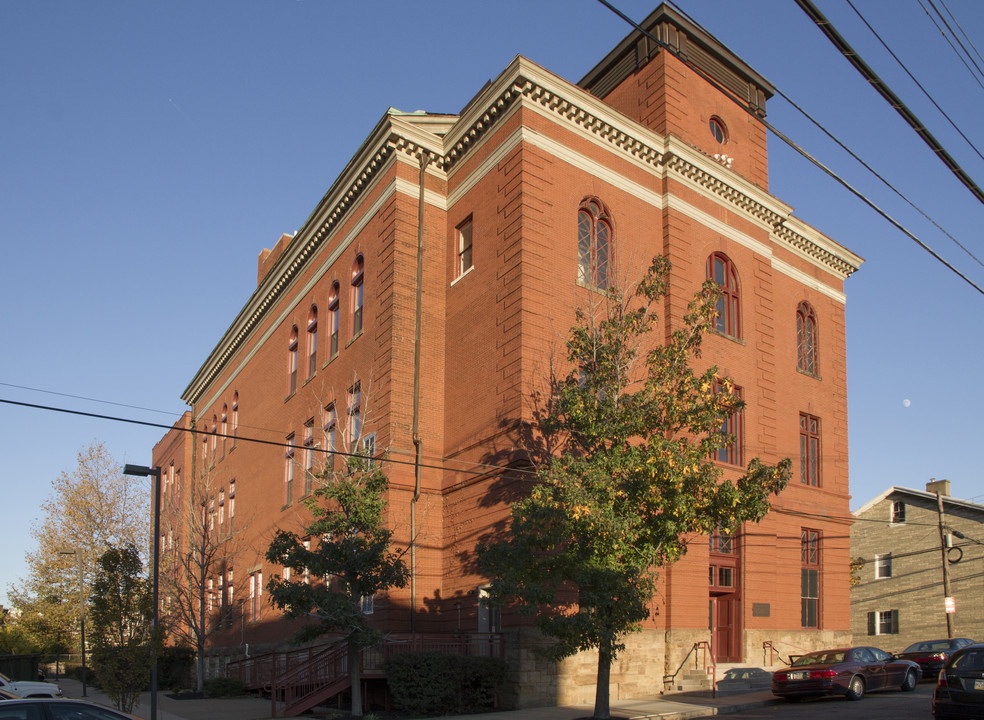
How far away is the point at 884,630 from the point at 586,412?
3361 centimetres

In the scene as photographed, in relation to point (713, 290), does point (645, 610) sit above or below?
below

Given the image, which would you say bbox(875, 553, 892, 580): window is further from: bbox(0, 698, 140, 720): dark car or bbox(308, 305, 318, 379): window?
bbox(0, 698, 140, 720): dark car

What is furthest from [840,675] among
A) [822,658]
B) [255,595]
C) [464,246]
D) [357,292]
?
[255,595]

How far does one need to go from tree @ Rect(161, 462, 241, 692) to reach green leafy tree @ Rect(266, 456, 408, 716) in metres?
13.9

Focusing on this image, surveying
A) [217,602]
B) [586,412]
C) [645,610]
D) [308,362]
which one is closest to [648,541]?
[645,610]

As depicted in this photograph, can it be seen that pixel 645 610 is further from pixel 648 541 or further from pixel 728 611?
pixel 728 611

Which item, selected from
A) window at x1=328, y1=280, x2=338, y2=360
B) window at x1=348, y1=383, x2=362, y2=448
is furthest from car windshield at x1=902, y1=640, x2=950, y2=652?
window at x1=328, y1=280, x2=338, y2=360

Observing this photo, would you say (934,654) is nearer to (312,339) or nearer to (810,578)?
(810,578)

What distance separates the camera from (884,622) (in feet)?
144

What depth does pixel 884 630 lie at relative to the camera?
1732 inches

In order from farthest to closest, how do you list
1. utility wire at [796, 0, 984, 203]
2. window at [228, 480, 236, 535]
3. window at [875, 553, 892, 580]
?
window at [875, 553, 892, 580], window at [228, 480, 236, 535], utility wire at [796, 0, 984, 203]

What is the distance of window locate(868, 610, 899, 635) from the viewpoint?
1706 inches

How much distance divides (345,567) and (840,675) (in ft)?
38.4

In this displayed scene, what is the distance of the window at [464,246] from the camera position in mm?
27000
